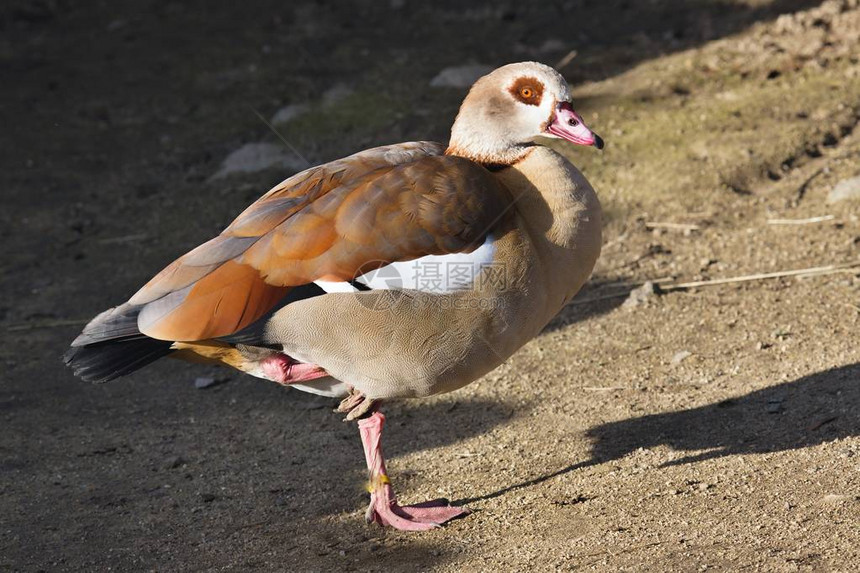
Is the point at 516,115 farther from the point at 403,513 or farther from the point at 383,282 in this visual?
the point at 403,513

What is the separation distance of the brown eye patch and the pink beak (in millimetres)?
88

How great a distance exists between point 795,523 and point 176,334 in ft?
6.90

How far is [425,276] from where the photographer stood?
146 inches

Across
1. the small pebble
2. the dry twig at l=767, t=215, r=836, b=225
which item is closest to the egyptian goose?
the small pebble

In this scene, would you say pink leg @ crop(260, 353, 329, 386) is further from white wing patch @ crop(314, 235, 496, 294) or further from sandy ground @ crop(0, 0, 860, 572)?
sandy ground @ crop(0, 0, 860, 572)

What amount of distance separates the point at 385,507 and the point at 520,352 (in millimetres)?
1536

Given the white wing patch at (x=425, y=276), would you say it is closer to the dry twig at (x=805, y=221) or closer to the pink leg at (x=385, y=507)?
the pink leg at (x=385, y=507)

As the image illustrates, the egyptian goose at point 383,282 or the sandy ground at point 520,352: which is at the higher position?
the egyptian goose at point 383,282

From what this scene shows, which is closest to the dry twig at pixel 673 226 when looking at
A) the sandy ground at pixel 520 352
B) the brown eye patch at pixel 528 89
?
the sandy ground at pixel 520 352

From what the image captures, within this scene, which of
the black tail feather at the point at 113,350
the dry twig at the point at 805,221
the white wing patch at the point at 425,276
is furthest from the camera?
the dry twig at the point at 805,221

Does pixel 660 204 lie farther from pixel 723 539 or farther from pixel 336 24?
pixel 336 24

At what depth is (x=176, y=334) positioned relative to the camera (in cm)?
372

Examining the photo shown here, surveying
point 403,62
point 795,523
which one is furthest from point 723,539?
point 403,62

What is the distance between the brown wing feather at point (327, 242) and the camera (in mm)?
3711
